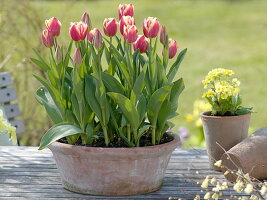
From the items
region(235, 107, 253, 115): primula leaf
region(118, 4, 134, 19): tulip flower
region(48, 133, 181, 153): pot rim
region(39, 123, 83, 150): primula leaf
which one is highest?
region(118, 4, 134, 19): tulip flower

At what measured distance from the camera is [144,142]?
246cm

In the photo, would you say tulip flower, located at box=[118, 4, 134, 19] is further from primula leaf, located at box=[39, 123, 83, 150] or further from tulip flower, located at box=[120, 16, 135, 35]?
primula leaf, located at box=[39, 123, 83, 150]

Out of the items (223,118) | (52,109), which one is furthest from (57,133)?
(223,118)

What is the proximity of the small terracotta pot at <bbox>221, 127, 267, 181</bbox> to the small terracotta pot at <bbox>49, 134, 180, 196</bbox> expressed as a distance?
24cm

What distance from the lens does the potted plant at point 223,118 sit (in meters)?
2.61

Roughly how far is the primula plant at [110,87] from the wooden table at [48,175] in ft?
0.65

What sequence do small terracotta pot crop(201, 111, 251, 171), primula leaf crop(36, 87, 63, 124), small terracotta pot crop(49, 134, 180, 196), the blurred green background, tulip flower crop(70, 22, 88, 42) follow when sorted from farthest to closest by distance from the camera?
the blurred green background
small terracotta pot crop(201, 111, 251, 171)
primula leaf crop(36, 87, 63, 124)
small terracotta pot crop(49, 134, 180, 196)
tulip flower crop(70, 22, 88, 42)

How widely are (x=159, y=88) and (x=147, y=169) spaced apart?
313 mm

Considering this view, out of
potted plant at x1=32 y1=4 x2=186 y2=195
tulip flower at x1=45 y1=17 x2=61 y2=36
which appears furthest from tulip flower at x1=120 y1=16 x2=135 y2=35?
tulip flower at x1=45 y1=17 x2=61 y2=36

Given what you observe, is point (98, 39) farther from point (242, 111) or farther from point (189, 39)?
point (189, 39)

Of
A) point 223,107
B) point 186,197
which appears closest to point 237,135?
point 223,107

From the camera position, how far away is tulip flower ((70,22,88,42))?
2213 mm

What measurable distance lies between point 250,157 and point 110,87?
2.10 ft

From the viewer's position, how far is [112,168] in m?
2.34
